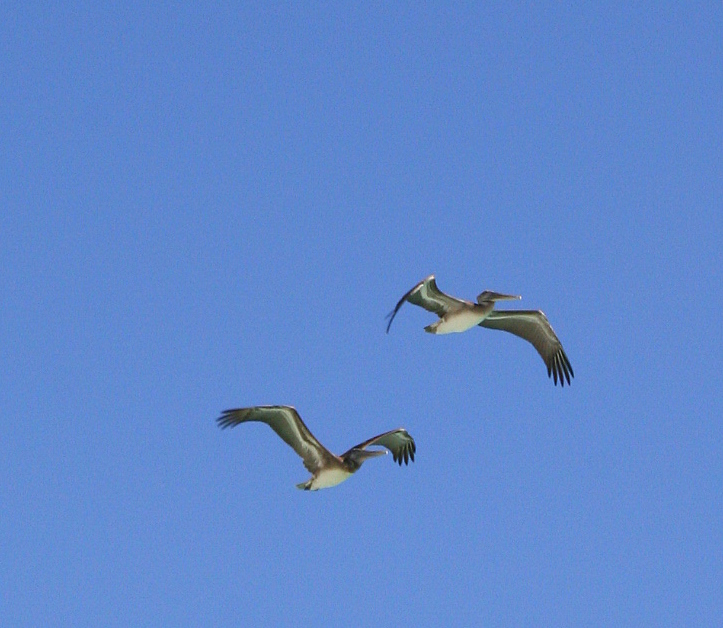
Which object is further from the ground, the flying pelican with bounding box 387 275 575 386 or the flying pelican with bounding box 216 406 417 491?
the flying pelican with bounding box 387 275 575 386

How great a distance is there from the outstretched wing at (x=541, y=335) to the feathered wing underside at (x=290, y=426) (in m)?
7.10

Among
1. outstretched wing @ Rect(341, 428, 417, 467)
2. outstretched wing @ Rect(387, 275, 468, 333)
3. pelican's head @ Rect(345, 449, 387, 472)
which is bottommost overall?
pelican's head @ Rect(345, 449, 387, 472)

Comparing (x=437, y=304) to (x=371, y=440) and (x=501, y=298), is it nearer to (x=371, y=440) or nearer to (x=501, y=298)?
(x=501, y=298)

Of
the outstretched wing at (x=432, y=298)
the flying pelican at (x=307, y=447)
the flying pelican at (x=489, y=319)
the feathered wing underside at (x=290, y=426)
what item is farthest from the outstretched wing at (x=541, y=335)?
the feathered wing underside at (x=290, y=426)

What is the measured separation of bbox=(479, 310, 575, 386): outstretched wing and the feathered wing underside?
7099 millimetres

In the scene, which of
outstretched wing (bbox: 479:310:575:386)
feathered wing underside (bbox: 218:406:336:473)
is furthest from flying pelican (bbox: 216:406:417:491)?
outstretched wing (bbox: 479:310:575:386)

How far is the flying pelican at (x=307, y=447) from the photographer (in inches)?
988

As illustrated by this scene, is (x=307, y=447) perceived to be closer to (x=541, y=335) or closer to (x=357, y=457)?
(x=357, y=457)

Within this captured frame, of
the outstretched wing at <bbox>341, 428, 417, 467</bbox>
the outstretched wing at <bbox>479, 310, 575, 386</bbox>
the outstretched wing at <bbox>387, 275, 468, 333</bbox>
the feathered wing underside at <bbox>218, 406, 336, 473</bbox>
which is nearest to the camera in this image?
the feathered wing underside at <bbox>218, 406, 336, 473</bbox>

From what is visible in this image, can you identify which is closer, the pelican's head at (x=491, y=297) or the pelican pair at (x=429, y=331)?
the pelican pair at (x=429, y=331)

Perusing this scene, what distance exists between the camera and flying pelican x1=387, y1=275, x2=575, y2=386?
28688 millimetres

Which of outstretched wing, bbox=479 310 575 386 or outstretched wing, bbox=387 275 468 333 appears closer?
outstretched wing, bbox=387 275 468 333

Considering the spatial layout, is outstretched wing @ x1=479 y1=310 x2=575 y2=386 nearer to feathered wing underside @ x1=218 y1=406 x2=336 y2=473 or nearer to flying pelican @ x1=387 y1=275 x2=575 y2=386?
flying pelican @ x1=387 y1=275 x2=575 y2=386

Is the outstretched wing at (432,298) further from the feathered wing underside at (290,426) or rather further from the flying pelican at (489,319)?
the feathered wing underside at (290,426)
